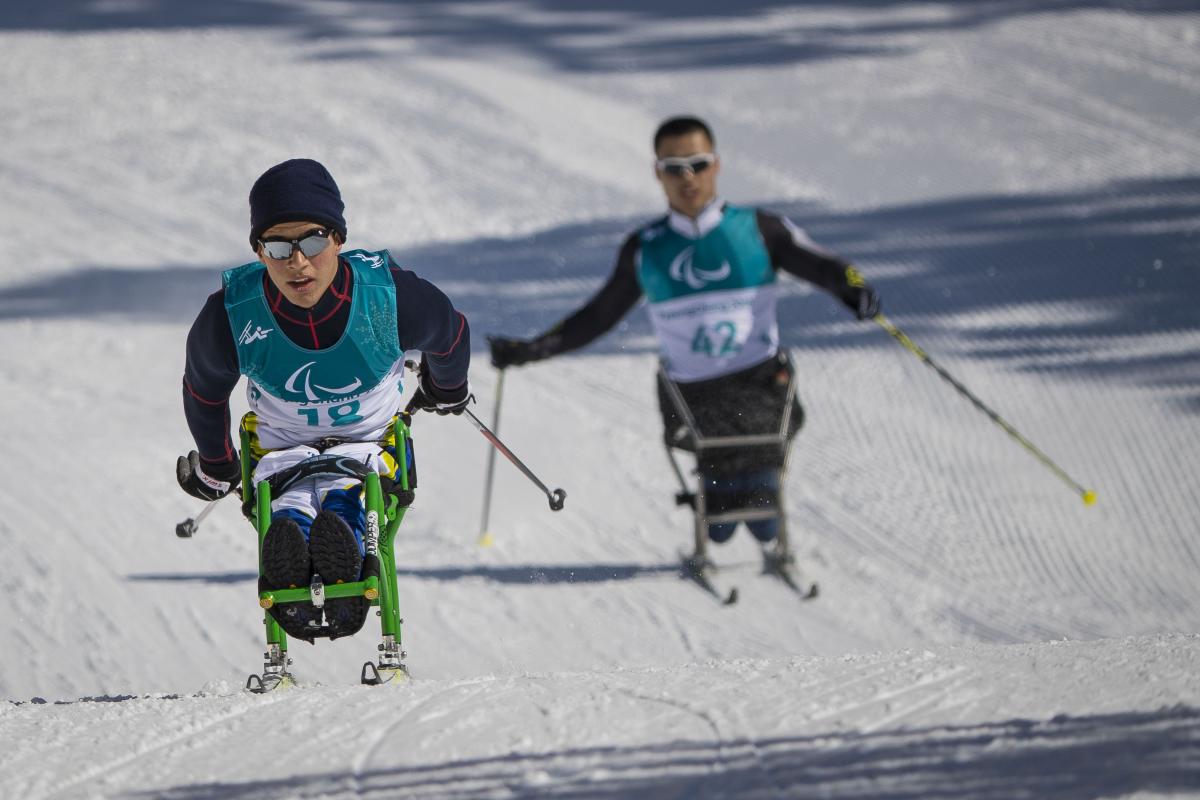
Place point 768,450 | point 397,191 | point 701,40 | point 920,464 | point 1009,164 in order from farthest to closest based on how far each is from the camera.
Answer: point 701,40 < point 1009,164 < point 397,191 < point 920,464 < point 768,450

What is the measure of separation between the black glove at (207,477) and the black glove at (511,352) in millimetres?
1980

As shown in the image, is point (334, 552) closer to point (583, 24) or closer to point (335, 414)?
point (335, 414)

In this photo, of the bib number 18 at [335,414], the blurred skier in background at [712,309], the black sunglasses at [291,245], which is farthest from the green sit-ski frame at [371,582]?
the blurred skier in background at [712,309]

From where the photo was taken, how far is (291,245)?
392 cm

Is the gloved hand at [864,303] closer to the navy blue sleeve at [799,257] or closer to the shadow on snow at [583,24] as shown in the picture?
the navy blue sleeve at [799,257]

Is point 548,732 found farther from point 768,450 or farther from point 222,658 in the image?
point 768,450

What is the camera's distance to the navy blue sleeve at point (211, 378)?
412cm

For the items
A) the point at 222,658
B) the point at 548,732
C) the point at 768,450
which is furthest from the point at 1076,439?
the point at 548,732

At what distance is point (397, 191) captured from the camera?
11828mm

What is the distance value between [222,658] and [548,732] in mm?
2698

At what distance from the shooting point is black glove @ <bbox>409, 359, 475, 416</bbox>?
468 cm

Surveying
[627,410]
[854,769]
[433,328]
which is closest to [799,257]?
[627,410]

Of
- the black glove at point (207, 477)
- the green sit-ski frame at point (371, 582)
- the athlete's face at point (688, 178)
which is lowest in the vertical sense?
the green sit-ski frame at point (371, 582)

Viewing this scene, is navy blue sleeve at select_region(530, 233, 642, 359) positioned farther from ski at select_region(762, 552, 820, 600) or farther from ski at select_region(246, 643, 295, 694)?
ski at select_region(246, 643, 295, 694)
